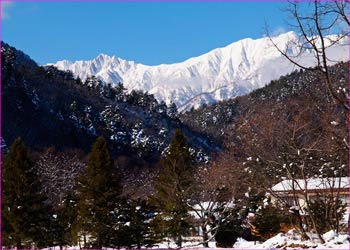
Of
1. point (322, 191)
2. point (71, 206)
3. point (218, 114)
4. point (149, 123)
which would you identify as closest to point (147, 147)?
point (149, 123)

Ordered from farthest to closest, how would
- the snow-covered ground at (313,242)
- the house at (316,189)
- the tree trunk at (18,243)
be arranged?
the tree trunk at (18,243)
the house at (316,189)
the snow-covered ground at (313,242)

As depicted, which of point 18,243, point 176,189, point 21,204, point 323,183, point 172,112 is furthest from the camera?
point 172,112

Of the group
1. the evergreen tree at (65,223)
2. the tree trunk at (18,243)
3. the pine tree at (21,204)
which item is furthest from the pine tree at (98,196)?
the tree trunk at (18,243)

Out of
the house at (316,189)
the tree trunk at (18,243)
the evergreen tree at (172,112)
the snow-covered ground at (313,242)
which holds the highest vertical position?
the evergreen tree at (172,112)

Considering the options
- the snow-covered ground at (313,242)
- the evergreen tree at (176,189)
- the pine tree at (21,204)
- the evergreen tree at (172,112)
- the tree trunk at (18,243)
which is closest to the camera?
the snow-covered ground at (313,242)

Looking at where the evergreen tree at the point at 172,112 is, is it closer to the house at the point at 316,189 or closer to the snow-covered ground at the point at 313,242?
the house at the point at 316,189

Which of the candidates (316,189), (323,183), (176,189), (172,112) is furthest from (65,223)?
(172,112)

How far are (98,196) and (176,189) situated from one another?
4.30 m

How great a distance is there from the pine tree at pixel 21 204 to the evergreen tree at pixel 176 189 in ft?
20.0

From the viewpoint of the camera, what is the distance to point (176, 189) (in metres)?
25.8

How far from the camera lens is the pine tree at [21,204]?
22688 millimetres

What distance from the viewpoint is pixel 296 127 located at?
14.5 metres

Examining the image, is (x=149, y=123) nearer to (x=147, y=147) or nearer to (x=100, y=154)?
(x=147, y=147)

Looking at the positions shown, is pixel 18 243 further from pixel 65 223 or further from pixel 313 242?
pixel 313 242
